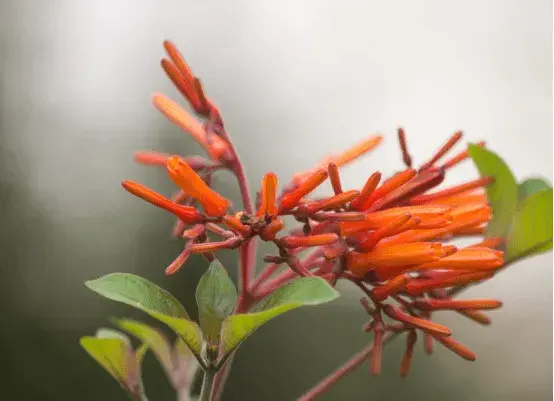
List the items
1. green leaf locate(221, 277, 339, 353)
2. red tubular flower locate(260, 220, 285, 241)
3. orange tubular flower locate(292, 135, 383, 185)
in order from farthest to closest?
orange tubular flower locate(292, 135, 383, 185) → red tubular flower locate(260, 220, 285, 241) → green leaf locate(221, 277, 339, 353)

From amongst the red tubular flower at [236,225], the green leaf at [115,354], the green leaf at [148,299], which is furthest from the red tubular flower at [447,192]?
the green leaf at [115,354]

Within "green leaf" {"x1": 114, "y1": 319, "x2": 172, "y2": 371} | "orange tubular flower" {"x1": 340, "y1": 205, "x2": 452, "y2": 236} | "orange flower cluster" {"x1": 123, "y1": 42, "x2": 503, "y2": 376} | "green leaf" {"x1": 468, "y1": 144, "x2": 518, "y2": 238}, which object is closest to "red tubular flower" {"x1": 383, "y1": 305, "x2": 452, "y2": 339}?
"orange flower cluster" {"x1": 123, "y1": 42, "x2": 503, "y2": 376}

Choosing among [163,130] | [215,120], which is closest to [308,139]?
[163,130]

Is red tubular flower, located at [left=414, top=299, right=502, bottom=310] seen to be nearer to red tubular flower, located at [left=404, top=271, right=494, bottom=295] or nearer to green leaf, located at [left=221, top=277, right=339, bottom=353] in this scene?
red tubular flower, located at [left=404, top=271, right=494, bottom=295]

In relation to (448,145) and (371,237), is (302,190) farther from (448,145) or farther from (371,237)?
(448,145)

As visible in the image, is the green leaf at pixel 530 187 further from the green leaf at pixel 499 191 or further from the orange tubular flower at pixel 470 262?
the orange tubular flower at pixel 470 262

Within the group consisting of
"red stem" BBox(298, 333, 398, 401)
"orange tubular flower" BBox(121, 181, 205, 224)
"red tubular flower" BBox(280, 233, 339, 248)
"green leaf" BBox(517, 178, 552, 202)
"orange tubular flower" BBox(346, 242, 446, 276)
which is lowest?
"red stem" BBox(298, 333, 398, 401)
